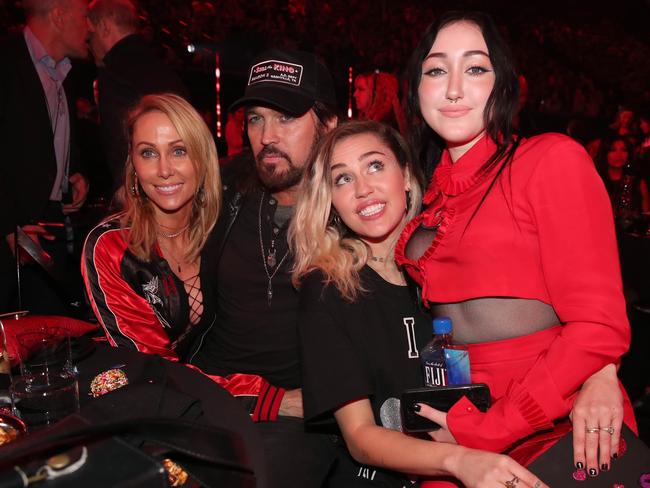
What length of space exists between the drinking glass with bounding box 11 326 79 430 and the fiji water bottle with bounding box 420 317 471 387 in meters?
0.90

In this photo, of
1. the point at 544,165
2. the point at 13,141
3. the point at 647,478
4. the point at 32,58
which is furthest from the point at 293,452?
the point at 32,58

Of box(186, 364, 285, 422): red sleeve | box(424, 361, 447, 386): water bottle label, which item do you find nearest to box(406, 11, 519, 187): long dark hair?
box(424, 361, 447, 386): water bottle label

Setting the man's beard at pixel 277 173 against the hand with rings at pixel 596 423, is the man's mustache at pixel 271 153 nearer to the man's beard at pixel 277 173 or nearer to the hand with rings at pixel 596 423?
the man's beard at pixel 277 173

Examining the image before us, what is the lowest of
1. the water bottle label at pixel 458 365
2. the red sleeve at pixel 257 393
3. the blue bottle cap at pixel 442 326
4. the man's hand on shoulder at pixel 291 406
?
the man's hand on shoulder at pixel 291 406

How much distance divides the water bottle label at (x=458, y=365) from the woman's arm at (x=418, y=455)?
0.17m

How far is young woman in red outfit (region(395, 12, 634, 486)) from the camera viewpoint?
1395mm

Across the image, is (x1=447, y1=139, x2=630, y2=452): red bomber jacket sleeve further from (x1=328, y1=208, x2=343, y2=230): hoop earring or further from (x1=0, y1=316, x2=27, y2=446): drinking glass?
(x1=0, y1=316, x2=27, y2=446): drinking glass

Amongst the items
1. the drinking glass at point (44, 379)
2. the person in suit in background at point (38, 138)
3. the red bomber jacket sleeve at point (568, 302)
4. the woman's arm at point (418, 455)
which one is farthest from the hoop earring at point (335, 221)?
the person in suit in background at point (38, 138)

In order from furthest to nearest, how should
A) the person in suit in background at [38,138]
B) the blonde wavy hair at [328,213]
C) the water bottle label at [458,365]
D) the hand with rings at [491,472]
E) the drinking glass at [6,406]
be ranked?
the person in suit in background at [38,138], the blonde wavy hair at [328,213], the water bottle label at [458,365], the hand with rings at [491,472], the drinking glass at [6,406]

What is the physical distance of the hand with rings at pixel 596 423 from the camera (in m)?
1.33

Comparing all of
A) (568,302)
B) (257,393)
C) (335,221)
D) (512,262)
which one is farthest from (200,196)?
(568,302)

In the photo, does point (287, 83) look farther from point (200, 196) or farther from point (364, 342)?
point (364, 342)

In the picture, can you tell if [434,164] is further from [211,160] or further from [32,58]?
[32,58]

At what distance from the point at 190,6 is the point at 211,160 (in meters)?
4.83
